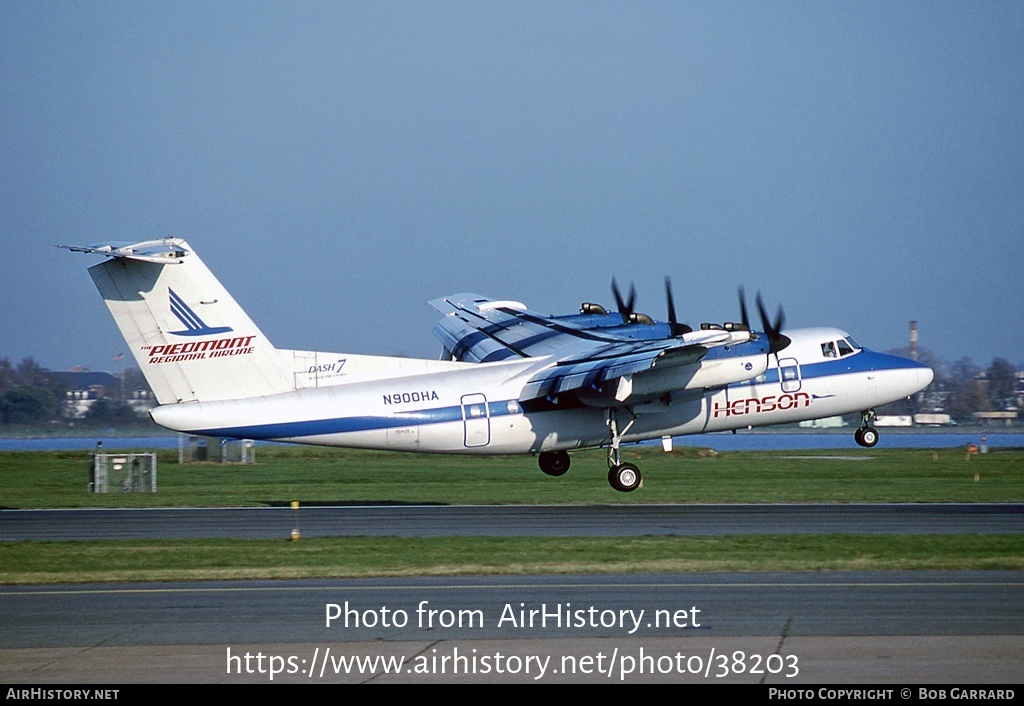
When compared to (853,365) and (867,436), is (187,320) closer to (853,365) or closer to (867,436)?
(853,365)

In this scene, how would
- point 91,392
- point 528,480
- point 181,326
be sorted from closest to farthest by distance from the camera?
point 181,326 < point 528,480 < point 91,392

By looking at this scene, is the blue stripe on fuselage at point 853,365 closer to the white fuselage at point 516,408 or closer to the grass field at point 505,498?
the white fuselage at point 516,408

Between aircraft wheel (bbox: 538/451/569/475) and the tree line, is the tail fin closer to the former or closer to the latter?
aircraft wheel (bbox: 538/451/569/475)

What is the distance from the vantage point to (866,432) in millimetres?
35312

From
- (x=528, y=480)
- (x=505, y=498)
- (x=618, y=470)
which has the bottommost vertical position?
(x=505, y=498)

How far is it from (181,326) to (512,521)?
9364 mm

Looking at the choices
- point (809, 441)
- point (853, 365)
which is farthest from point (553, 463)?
point (809, 441)

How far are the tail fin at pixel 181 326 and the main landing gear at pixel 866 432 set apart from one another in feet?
59.3

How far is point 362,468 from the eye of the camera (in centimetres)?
5088

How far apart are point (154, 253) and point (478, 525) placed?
1011 centimetres

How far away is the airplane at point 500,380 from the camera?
27703 mm

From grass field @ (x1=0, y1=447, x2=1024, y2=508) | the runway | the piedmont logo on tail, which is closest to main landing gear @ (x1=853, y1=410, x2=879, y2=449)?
grass field @ (x1=0, y1=447, x2=1024, y2=508)

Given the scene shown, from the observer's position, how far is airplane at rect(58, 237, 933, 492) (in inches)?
1091
